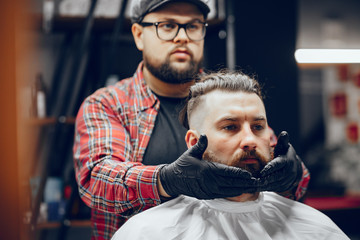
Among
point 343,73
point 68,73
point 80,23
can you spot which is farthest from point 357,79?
point 80,23

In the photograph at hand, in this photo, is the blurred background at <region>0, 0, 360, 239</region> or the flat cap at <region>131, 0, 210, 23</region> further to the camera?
the flat cap at <region>131, 0, 210, 23</region>

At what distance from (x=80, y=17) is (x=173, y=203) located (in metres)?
1.30

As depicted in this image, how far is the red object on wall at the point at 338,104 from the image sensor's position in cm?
758

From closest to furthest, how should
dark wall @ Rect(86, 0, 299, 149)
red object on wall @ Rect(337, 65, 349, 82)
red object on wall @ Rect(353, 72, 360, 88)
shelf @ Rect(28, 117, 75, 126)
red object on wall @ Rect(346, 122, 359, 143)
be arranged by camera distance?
dark wall @ Rect(86, 0, 299, 149), shelf @ Rect(28, 117, 75, 126), red object on wall @ Rect(353, 72, 360, 88), red object on wall @ Rect(346, 122, 359, 143), red object on wall @ Rect(337, 65, 349, 82)

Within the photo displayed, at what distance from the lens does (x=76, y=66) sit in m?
2.06

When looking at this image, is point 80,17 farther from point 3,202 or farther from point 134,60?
point 3,202

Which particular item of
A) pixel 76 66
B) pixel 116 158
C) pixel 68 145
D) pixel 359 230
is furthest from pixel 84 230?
pixel 359 230

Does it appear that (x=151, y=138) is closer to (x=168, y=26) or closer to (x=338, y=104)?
(x=168, y=26)

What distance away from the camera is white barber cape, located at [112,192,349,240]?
130cm

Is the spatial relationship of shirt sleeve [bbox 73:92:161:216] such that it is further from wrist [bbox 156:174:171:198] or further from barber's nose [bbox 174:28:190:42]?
barber's nose [bbox 174:28:190:42]

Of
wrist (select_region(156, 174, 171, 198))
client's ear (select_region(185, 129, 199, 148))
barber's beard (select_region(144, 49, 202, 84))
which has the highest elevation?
barber's beard (select_region(144, 49, 202, 84))

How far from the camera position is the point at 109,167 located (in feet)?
4.38

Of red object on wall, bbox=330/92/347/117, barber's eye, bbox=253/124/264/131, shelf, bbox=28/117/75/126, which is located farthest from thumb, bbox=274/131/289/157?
red object on wall, bbox=330/92/347/117

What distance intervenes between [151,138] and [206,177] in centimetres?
39
